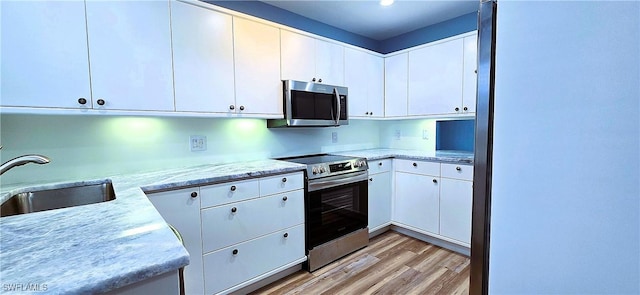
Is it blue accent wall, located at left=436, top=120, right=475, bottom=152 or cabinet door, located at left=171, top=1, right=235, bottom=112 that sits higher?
cabinet door, located at left=171, top=1, right=235, bottom=112

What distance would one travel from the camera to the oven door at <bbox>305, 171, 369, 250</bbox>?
2145 millimetres

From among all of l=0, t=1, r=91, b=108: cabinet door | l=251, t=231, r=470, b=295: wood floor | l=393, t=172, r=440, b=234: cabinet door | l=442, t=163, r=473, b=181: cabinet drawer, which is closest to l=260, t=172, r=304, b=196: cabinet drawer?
l=251, t=231, r=470, b=295: wood floor

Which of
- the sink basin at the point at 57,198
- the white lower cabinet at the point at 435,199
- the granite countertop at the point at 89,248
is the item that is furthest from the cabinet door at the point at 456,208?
the sink basin at the point at 57,198

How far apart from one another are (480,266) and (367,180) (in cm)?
177

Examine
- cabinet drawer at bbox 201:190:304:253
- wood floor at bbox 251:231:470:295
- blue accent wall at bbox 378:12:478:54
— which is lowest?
wood floor at bbox 251:231:470:295

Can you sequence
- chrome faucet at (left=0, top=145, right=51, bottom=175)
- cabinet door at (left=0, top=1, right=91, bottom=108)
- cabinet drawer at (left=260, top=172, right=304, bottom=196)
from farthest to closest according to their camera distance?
cabinet drawer at (left=260, top=172, right=304, bottom=196)
cabinet door at (left=0, top=1, right=91, bottom=108)
chrome faucet at (left=0, top=145, right=51, bottom=175)

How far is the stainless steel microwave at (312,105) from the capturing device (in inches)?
89.0

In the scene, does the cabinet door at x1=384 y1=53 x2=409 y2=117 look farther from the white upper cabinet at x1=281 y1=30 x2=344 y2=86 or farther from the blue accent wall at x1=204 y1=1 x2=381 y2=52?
the white upper cabinet at x1=281 y1=30 x2=344 y2=86

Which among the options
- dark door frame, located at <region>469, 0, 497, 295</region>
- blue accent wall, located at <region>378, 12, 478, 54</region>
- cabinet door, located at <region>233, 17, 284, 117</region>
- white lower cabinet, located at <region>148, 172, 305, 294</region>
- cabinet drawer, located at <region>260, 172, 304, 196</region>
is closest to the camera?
dark door frame, located at <region>469, 0, 497, 295</region>

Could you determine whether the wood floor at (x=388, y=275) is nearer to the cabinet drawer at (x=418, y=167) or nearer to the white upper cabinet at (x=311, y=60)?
the cabinet drawer at (x=418, y=167)

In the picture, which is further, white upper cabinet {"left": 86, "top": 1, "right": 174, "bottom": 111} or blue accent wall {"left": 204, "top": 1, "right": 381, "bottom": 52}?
blue accent wall {"left": 204, "top": 1, "right": 381, "bottom": 52}

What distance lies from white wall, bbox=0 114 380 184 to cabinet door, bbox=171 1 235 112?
0.33m

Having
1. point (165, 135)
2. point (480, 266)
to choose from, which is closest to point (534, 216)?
point (480, 266)

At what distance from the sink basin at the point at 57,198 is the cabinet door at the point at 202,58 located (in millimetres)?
668
